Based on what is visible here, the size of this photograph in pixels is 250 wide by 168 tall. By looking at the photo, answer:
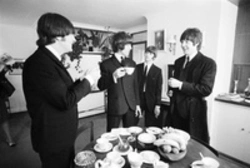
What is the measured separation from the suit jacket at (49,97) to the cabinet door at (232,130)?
2.21m

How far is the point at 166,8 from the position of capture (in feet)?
9.37

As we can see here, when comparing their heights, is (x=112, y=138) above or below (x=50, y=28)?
below

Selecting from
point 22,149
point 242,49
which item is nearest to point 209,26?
point 242,49

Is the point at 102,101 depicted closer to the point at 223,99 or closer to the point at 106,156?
the point at 223,99

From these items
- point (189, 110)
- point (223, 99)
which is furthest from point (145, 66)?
point (223, 99)

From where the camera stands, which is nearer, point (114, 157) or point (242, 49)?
point (114, 157)

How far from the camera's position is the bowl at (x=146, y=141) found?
43.3 inches

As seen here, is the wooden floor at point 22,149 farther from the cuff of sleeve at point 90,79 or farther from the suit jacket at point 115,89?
the cuff of sleeve at point 90,79

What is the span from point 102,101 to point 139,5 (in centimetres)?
270

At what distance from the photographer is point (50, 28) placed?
972 millimetres

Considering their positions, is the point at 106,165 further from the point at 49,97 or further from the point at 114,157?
the point at 49,97

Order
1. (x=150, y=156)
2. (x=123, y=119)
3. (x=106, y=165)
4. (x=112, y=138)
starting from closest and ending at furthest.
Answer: (x=106, y=165) < (x=150, y=156) < (x=112, y=138) < (x=123, y=119)

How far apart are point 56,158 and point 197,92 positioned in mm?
1432

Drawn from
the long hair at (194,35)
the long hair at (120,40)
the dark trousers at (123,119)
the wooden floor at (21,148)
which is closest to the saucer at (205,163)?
the dark trousers at (123,119)
